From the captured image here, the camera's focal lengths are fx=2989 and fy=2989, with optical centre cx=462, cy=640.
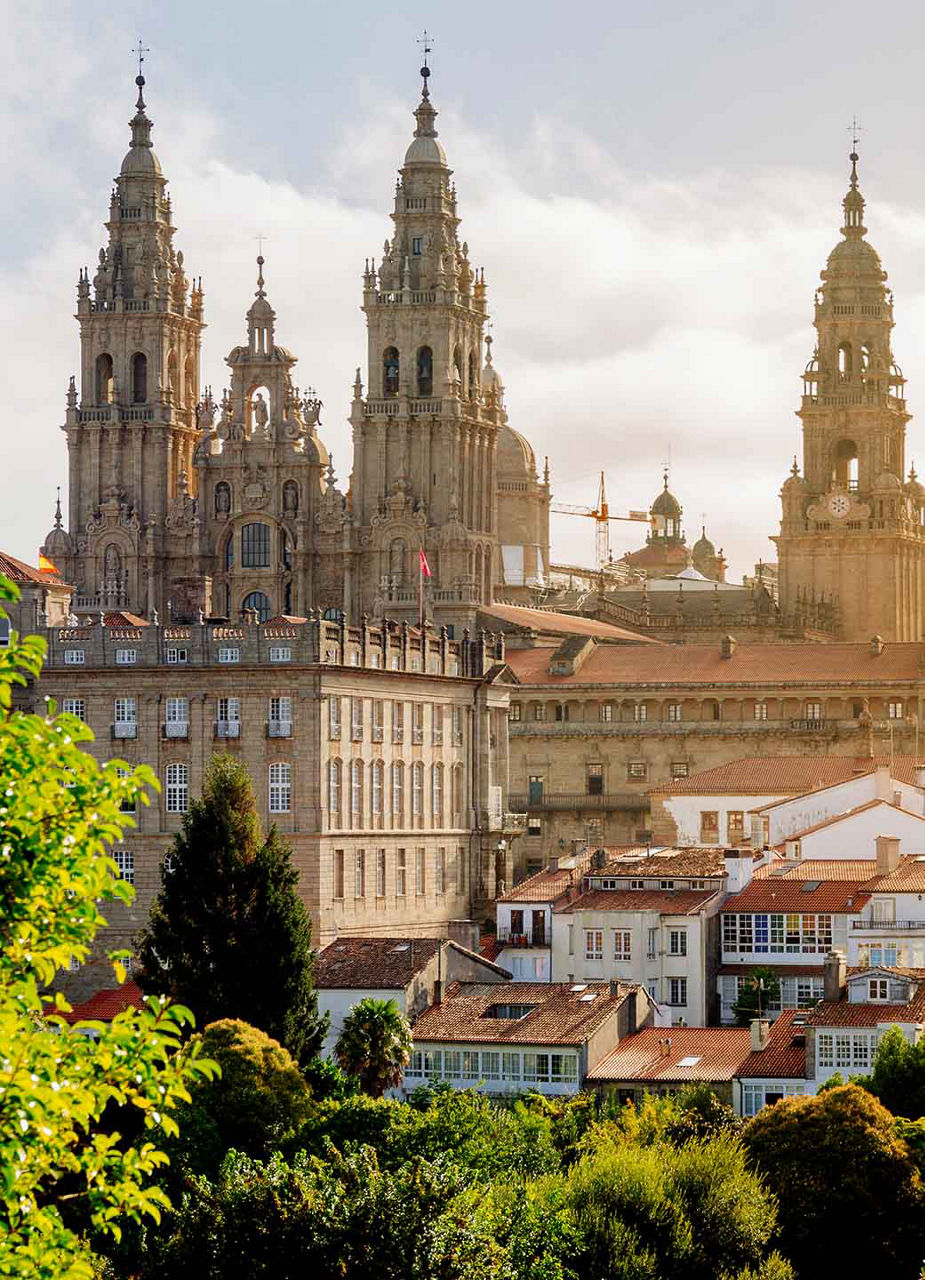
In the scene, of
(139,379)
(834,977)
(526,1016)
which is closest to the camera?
(834,977)

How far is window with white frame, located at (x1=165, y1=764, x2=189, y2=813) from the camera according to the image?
10088 cm

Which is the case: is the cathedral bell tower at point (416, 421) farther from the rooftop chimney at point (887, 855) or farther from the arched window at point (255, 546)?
the rooftop chimney at point (887, 855)

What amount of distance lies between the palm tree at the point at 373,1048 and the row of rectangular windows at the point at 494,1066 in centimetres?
351

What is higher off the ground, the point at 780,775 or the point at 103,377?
the point at 103,377

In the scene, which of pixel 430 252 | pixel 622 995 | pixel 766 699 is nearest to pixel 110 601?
pixel 430 252

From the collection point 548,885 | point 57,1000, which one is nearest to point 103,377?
point 548,885

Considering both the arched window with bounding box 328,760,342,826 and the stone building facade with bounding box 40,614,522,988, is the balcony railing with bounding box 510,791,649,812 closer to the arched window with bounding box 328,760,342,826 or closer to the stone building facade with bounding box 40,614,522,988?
the stone building facade with bounding box 40,614,522,988

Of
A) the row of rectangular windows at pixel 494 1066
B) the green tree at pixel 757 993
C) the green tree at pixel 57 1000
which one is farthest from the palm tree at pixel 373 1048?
the green tree at pixel 57 1000

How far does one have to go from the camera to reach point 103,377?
16388cm

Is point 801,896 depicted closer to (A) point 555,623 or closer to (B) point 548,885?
(B) point 548,885

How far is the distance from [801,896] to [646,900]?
4927 mm

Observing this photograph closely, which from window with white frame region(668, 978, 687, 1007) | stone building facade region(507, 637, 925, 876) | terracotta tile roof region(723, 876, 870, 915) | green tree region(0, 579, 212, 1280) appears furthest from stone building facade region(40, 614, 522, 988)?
green tree region(0, 579, 212, 1280)

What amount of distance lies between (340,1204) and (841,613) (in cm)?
13366

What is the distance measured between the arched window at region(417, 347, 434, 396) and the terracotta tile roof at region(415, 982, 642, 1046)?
229ft
